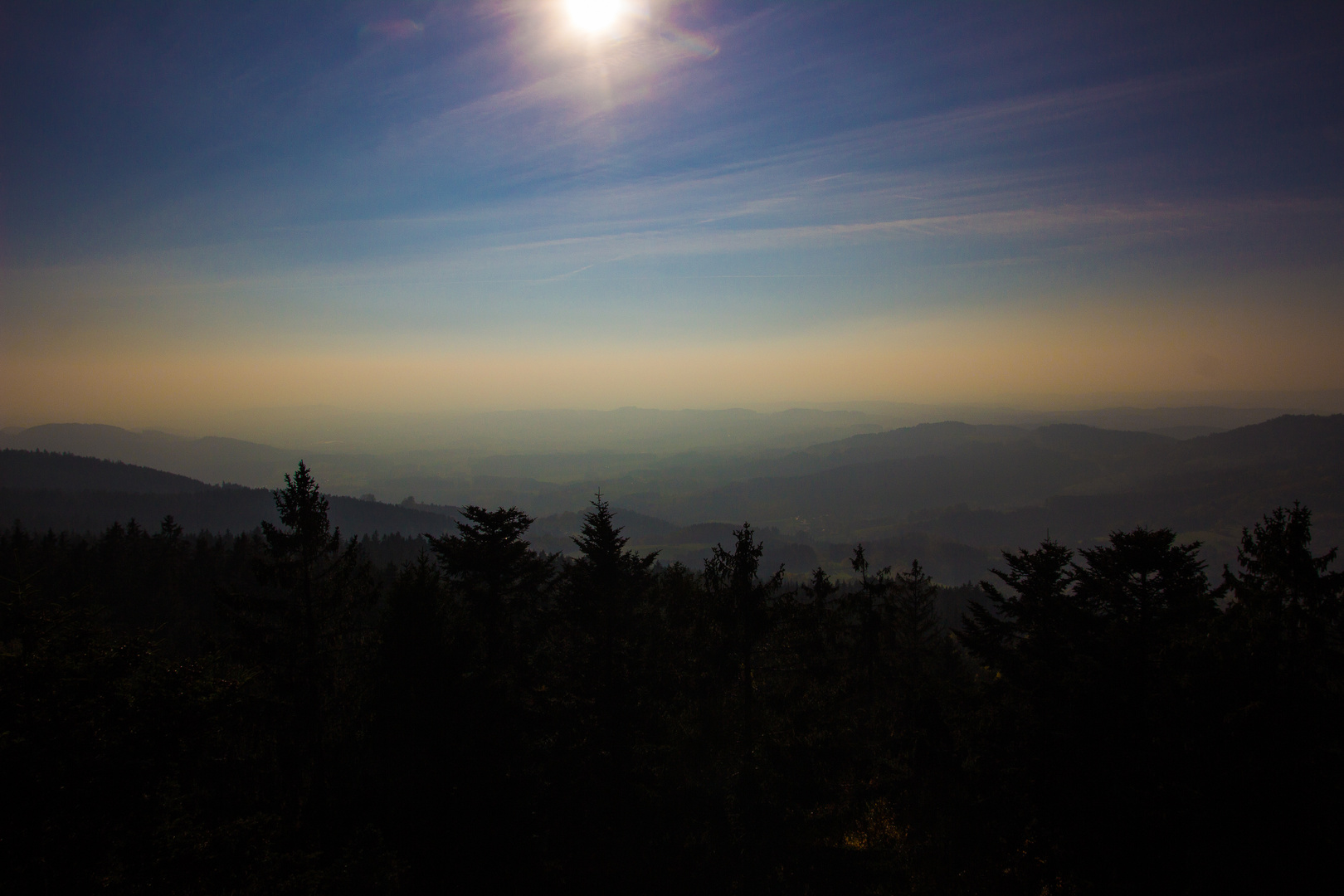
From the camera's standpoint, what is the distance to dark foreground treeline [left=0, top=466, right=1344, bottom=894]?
8859 mm

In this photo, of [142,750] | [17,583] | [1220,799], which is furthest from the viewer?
[1220,799]

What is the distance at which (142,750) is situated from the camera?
8.60m

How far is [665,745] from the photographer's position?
15.1m

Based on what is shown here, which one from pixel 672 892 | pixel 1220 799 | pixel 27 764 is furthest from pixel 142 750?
pixel 1220 799

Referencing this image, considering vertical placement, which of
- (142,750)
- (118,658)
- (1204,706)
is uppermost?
(118,658)

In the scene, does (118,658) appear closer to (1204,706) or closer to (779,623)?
(779,623)

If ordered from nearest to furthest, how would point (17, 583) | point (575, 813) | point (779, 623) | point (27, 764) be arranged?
point (27, 764)
point (17, 583)
point (575, 813)
point (779, 623)

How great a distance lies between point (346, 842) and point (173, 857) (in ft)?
17.0

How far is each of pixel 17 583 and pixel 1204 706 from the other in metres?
22.0

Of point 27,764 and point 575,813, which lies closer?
point 27,764

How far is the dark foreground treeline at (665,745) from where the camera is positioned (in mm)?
8859

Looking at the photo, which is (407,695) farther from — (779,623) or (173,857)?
(779,623)

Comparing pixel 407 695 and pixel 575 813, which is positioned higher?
pixel 407 695

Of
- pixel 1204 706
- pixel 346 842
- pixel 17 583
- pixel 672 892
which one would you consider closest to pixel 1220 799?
pixel 1204 706
